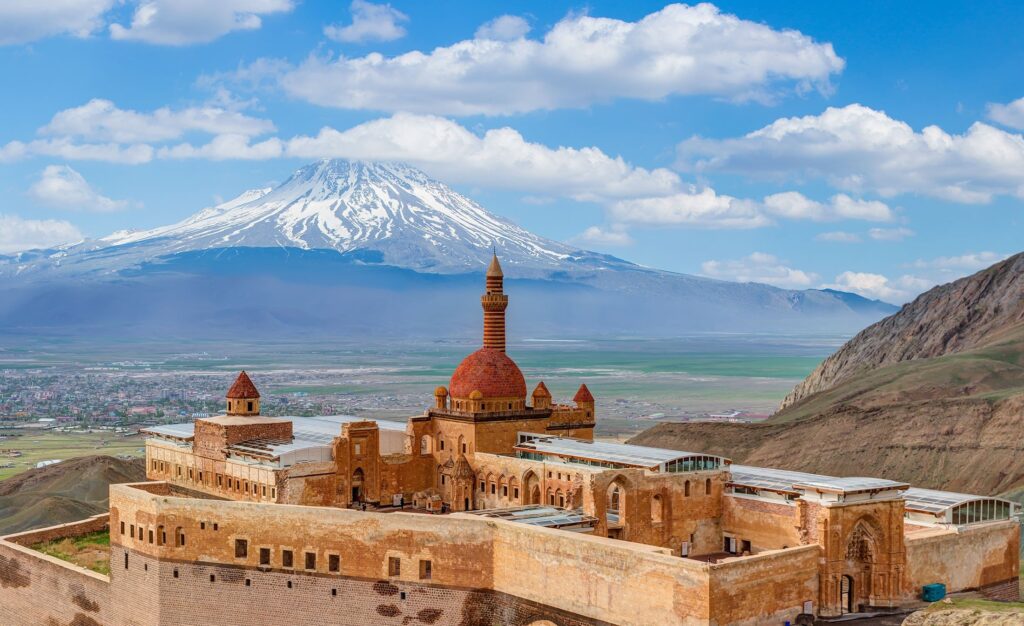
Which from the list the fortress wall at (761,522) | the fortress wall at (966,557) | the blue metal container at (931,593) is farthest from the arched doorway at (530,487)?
the blue metal container at (931,593)

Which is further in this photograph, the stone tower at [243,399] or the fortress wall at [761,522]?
the stone tower at [243,399]

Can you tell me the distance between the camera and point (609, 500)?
52156 mm

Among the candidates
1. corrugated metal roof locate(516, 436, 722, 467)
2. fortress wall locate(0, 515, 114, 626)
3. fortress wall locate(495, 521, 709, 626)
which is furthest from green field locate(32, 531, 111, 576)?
fortress wall locate(495, 521, 709, 626)

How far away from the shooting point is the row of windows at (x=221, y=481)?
51.4 metres

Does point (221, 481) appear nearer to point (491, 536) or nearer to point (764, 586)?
point (491, 536)

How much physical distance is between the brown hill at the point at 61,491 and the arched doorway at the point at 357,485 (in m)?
28.4

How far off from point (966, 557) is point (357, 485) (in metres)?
24.5

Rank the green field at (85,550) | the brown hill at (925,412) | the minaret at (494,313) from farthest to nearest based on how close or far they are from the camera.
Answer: the brown hill at (925,412)
the minaret at (494,313)
the green field at (85,550)

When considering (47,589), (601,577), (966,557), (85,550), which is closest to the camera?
(601,577)

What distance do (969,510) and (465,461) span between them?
68.6ft

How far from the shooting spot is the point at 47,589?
5541cm

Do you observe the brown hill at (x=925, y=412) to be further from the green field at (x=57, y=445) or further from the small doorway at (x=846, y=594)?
the green field at (x=57, y=445)

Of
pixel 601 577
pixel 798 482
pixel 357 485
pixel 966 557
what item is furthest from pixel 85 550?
pixel 966 557

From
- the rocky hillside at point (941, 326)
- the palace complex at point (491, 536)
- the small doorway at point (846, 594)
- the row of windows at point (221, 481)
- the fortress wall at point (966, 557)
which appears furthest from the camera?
the rocky hillside at point (941, 326)
